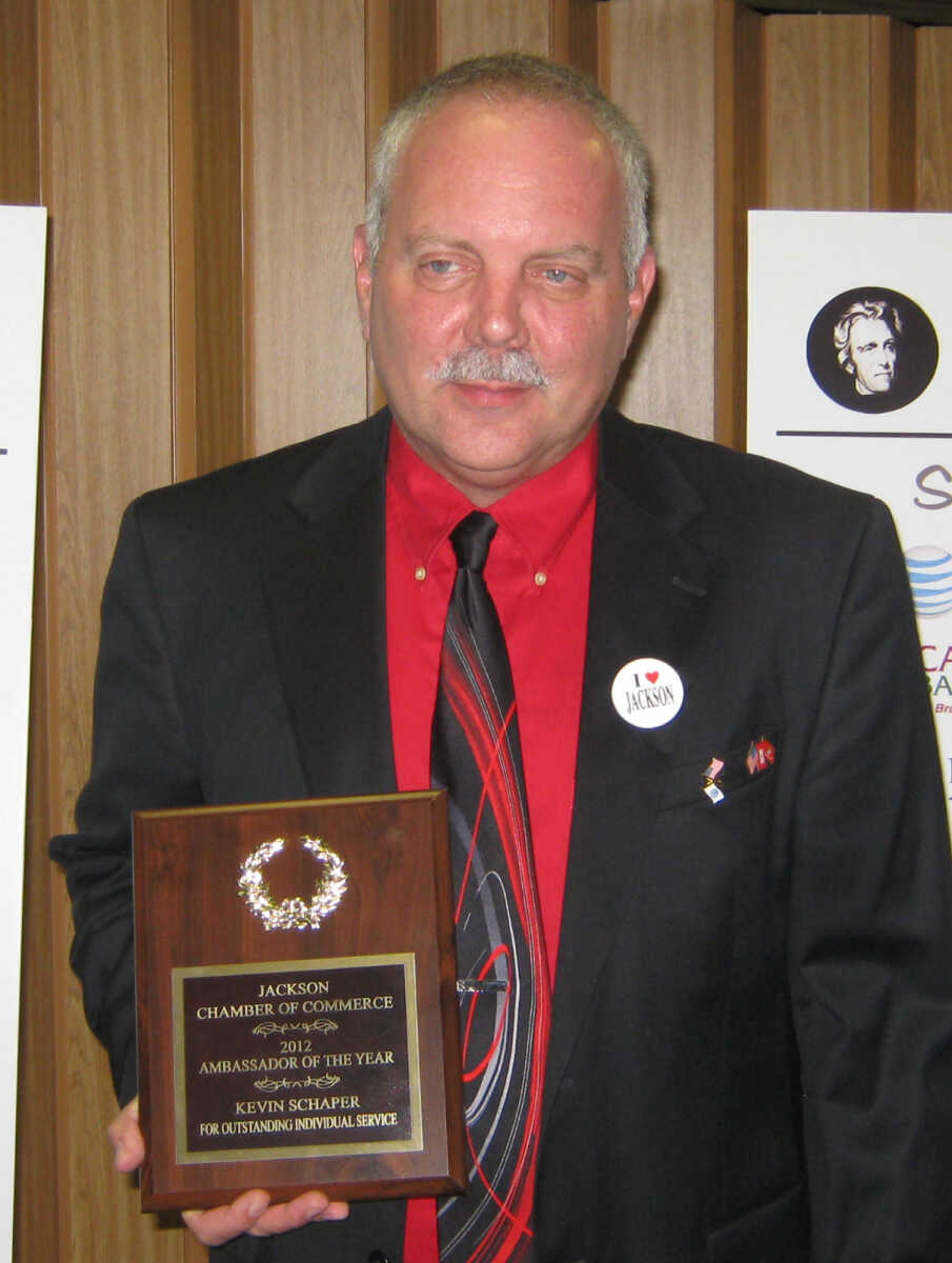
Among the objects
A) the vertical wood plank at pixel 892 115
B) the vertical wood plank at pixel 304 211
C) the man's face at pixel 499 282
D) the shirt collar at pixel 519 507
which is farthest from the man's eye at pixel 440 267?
the vertical wood plank at pixel 892 115

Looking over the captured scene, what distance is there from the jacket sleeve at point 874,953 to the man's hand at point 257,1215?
626 mm

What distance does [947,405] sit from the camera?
2.46m

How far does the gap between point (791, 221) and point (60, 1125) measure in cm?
224

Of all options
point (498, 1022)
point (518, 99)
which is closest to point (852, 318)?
point (518, 99)

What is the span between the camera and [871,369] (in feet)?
7.99

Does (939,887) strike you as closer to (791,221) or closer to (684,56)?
(791,221)

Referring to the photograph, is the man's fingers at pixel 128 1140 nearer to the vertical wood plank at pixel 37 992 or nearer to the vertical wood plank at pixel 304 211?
the vertical wood plank at pixel 37 992

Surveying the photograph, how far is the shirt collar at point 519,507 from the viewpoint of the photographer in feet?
5.52

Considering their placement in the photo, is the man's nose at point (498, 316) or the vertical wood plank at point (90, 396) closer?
the man's nose at point (498, 316)

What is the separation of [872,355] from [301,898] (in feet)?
5.44

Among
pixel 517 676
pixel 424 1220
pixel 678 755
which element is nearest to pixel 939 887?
pixel 678 755

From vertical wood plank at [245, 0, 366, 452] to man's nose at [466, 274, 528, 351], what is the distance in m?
0.92

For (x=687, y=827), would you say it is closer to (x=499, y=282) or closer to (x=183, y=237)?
(x=499, y=282)

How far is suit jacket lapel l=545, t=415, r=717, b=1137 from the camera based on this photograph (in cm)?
147
